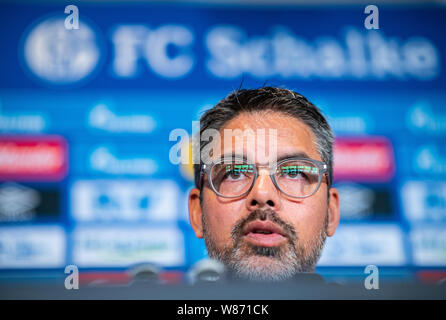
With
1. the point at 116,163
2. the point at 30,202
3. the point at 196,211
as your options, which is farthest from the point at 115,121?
the point at 196,211

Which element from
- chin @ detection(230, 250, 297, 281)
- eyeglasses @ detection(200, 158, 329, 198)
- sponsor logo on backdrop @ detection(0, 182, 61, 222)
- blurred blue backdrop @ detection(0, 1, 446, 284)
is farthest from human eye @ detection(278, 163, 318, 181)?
sponsor logo on backdrop @ detection(0, 182, 61, 222)

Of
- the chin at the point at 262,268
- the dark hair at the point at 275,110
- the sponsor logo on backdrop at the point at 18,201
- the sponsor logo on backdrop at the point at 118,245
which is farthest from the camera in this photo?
the sponsor logo on backdrop at the point at 18,201

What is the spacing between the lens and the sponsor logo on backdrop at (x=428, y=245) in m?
1.42

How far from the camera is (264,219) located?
71cm

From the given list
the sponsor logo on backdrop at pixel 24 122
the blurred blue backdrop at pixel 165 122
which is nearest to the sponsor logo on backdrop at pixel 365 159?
the blurred blue backdrop at pixel 165 122

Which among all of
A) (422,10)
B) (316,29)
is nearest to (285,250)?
(316,29)

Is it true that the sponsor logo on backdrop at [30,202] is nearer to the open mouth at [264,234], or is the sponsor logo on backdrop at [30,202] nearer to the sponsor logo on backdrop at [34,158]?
the sponsor logo on backdrop at [34,158]

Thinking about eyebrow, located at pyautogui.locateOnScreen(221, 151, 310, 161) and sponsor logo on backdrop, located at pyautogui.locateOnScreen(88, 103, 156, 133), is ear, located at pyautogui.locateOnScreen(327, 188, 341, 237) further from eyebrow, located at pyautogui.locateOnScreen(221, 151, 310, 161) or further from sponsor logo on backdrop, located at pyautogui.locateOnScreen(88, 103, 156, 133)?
sponsor logo on backdrop, located at pyautogui.locateOnScreen(88, 103, 156, 133)

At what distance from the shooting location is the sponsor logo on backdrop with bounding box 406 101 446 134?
1545 millimetres

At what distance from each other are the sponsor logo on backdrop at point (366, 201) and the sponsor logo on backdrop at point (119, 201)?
520 millimetres

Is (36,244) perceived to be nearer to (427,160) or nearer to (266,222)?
(266,222)

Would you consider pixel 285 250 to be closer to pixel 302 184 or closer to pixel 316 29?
pixel 302 184

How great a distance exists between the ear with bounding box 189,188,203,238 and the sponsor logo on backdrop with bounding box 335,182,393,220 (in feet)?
2.30
